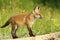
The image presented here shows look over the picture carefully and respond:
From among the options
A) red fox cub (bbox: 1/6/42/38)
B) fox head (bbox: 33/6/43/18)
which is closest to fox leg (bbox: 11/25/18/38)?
red fox cub (bbox: 1/6/42/38)

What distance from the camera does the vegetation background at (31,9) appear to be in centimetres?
195

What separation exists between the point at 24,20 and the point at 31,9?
14 centimetres

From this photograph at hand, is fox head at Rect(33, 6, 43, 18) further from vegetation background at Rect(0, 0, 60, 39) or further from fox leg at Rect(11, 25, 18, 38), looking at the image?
fox leg at Rect(11, 25, 18, 38)

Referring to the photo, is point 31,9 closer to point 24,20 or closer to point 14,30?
point 24,20

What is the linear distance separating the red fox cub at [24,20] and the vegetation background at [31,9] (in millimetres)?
33

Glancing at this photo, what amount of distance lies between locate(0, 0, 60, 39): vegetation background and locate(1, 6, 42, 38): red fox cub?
33 mm

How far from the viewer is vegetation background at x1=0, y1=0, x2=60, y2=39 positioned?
1.95 metres

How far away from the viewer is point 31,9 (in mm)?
2000

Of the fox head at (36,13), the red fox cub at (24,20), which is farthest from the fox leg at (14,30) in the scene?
the fox head at (36,13)

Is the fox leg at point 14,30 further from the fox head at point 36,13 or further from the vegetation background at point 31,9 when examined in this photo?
the fox head at point 36,13

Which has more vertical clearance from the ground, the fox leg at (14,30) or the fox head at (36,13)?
the fox head at (36,13)

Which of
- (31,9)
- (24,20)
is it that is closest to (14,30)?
(24,20)

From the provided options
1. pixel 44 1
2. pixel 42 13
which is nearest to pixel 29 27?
pixel 42 13

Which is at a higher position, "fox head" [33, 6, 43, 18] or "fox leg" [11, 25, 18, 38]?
"fox head" [33, 6, 43, 18]
